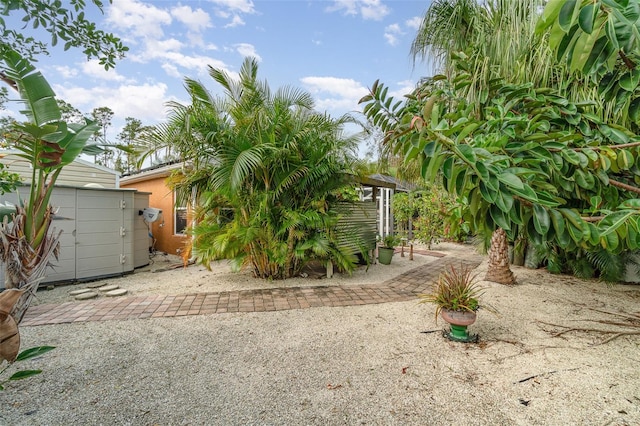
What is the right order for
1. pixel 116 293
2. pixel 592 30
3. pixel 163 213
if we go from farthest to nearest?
1. pixel 163 213
2. pixel 116 293
3. pixel 592 30

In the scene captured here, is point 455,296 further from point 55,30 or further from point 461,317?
point 55,30

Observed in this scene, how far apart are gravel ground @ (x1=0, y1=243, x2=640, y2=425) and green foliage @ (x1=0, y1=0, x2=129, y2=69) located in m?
2.49

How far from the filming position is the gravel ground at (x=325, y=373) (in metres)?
2.10

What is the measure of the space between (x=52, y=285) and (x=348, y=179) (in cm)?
592

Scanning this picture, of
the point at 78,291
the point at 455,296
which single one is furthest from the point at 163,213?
the point at 455,296

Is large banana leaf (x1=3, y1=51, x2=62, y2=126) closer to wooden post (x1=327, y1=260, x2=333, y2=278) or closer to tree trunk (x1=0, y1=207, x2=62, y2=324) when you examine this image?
tree trunk (x1=0, y1=207, x2=62, y2=324)

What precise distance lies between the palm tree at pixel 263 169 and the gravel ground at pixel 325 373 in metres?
1.74

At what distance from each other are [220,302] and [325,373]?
8.08 feet

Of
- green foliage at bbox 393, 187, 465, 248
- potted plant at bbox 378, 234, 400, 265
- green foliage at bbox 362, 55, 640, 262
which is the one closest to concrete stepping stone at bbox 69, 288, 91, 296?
green foliage at bbox 362, 55, 640, 262

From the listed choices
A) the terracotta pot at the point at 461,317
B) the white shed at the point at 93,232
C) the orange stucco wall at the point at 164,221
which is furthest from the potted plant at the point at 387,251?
the white shed at the point at 93,232

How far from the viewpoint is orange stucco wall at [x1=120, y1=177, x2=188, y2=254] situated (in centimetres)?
909

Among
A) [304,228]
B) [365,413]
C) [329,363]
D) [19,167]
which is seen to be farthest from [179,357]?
[19,167]

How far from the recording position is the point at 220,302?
14.7ft

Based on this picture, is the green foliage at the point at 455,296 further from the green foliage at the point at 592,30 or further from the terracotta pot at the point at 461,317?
the green foliage at the point at 592,30
